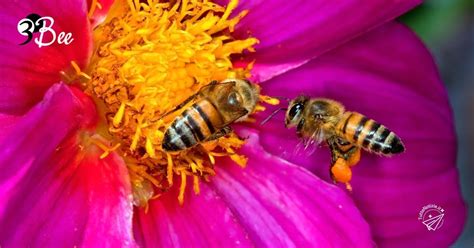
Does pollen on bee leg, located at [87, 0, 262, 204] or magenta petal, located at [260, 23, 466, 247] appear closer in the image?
pollen on bee leg, located at [87, 0, 262, 204]

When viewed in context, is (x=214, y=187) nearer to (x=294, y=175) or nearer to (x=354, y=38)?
(x=294, y=175)

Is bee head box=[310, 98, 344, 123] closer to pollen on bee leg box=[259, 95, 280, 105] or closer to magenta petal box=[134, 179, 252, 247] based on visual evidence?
pollen on bee leg box=[259, 95, 280, 105]

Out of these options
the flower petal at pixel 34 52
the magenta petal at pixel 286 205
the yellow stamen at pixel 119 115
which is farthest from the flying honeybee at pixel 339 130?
→ the flower petal at pixel 34 52

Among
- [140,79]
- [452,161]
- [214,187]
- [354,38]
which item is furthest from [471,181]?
[140,79]

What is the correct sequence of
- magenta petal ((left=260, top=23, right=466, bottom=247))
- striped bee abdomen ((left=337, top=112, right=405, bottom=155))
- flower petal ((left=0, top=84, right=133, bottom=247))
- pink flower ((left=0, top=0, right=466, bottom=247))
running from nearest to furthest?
1. flower petal ((left=0, top=84, right=133, bottom=247))
2. pink flower ((left=0, top=0, right=466, bottom=247))
3. striped bee abdomen ((left=337, top=112, right=405, bottom=155))
4. magenta petal ((left=260, top=23, right=466, bottom=247))

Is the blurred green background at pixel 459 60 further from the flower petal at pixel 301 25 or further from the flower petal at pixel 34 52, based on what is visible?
the flower petal at pixel 34 52

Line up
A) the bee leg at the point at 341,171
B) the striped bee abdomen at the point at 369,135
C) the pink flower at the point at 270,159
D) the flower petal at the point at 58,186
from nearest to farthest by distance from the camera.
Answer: the flower petal at the point at 58,186 → the pink flower at the point at 270,159 → the striped bee abdomen at the point at 369,135 → the bee leg at the point at 341,171

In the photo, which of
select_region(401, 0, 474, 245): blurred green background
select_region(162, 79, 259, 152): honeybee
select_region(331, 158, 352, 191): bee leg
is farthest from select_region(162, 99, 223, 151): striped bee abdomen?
select_region(401, 0, 474, 245): blurred green background
